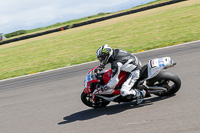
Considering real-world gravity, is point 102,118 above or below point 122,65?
below

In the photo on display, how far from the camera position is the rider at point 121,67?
609cm

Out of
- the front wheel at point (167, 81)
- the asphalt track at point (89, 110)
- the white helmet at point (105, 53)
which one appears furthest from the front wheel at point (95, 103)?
the front wheel at point (167, 81)

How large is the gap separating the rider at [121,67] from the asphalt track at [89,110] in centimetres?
40

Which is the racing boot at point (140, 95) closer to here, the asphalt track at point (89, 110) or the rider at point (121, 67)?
the rider at point (121, 67)

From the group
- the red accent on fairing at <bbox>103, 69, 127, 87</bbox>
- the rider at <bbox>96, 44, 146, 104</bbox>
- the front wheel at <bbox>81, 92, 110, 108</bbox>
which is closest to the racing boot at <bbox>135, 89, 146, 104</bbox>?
the rider at <bbox>96, 44, 146, 104</bbox>

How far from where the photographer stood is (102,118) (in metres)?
6.08

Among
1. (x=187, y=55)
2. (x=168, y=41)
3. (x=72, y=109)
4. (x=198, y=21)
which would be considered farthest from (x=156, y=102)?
(x=198, y=21)

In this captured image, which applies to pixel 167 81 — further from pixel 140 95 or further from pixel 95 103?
pixel 95 103

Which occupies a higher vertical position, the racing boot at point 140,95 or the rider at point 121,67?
the rider at point 121,67

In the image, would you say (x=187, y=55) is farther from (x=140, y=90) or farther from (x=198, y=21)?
(x=198, y=21)

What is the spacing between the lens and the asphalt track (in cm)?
518

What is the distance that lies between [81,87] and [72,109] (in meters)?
1.89

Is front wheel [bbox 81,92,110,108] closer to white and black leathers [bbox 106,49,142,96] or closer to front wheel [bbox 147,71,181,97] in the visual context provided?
white and black leathers [bbox 106,49,142,96]

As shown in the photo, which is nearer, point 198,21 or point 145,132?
point 145,132
